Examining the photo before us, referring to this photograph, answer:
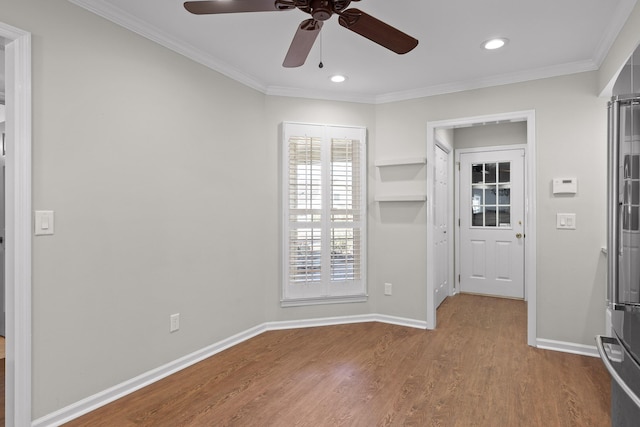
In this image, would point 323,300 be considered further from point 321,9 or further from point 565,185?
point 321,9

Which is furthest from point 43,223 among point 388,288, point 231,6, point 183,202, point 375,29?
point 388,288

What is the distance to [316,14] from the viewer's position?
1716 mm

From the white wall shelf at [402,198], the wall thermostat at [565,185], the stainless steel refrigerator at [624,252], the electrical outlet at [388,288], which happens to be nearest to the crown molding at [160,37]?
the white wall shelf at [402,198]

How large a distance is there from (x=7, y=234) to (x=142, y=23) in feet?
5.00

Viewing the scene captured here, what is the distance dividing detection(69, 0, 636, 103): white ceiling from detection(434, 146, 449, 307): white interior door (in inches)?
47.8

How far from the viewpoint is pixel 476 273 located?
5289mm

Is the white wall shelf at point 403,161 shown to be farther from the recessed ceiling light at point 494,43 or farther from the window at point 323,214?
the recessed ceiling light at point 494,43

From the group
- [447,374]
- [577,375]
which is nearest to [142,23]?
[447,374]

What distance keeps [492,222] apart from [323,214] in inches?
106

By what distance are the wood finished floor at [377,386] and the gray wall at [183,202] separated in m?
0.28

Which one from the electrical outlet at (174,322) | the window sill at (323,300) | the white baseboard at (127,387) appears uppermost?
the electrical outlet at (174,322)

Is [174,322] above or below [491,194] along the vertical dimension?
below

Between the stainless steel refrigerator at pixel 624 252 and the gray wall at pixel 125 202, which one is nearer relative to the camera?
the stainless steel refrigerator at pixel 624 252

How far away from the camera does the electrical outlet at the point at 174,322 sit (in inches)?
109
